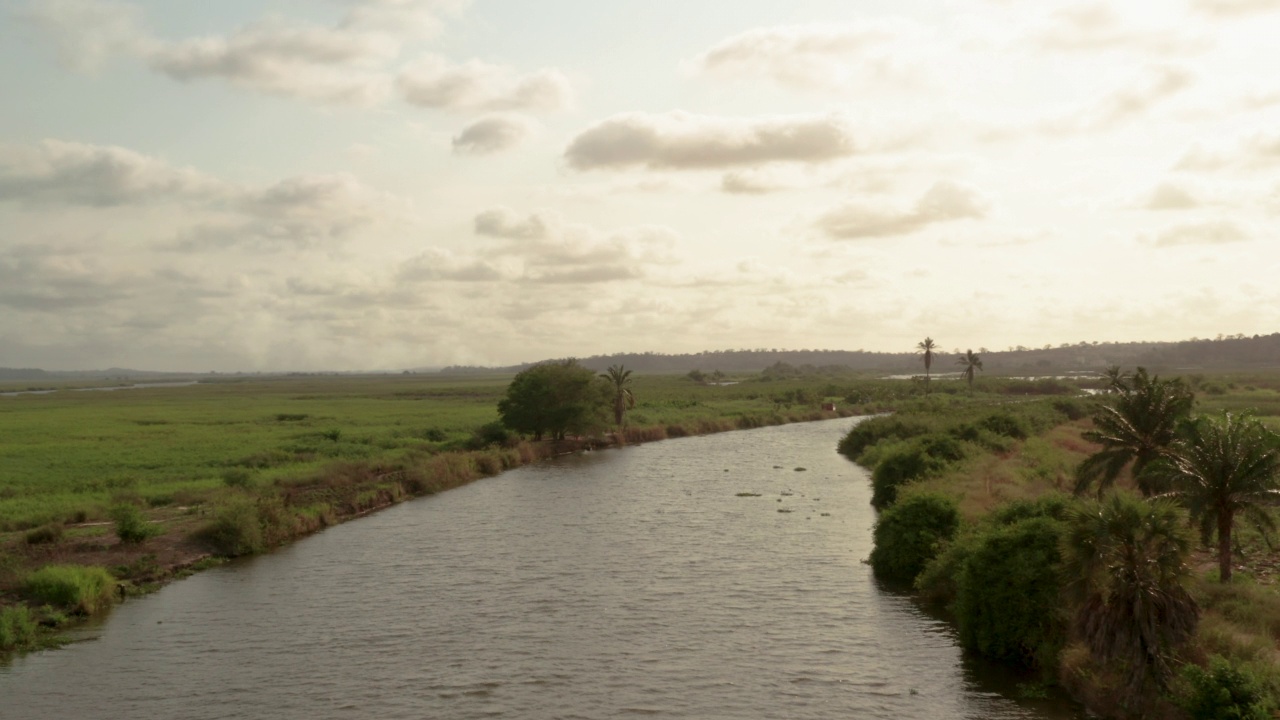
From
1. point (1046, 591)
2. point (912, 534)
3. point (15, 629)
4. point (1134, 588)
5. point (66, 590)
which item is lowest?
point (15, 629)

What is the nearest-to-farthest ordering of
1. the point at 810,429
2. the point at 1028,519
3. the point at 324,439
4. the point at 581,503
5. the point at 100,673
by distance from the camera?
1. the point at 100,673
2. the point at 1028,519
3. the point at 581,503
4. the point at 324,439
5. the point at 810,429

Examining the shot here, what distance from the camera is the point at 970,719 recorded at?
31766 mm

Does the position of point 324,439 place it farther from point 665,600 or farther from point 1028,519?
point 1028,519

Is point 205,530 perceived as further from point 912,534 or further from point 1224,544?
point 1224,544

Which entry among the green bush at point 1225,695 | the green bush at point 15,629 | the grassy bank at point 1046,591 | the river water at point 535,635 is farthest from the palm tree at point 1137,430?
the green bush at point 15,629

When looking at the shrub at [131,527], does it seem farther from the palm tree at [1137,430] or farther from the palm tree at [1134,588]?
the palm tree at [1137,430]

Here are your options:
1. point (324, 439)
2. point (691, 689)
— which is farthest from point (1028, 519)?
point (324, 439)

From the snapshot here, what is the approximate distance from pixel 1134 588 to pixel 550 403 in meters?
90.7

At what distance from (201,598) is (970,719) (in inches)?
1475

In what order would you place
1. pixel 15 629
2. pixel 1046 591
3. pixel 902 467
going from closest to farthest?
pixel 1046 591 → pixel 15 629 → pixel 902 467

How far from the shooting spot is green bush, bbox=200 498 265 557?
58.7m

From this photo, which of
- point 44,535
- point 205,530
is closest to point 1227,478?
point 205,530

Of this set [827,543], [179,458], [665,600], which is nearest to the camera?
[665,600]

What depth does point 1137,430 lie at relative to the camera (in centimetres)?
5125
